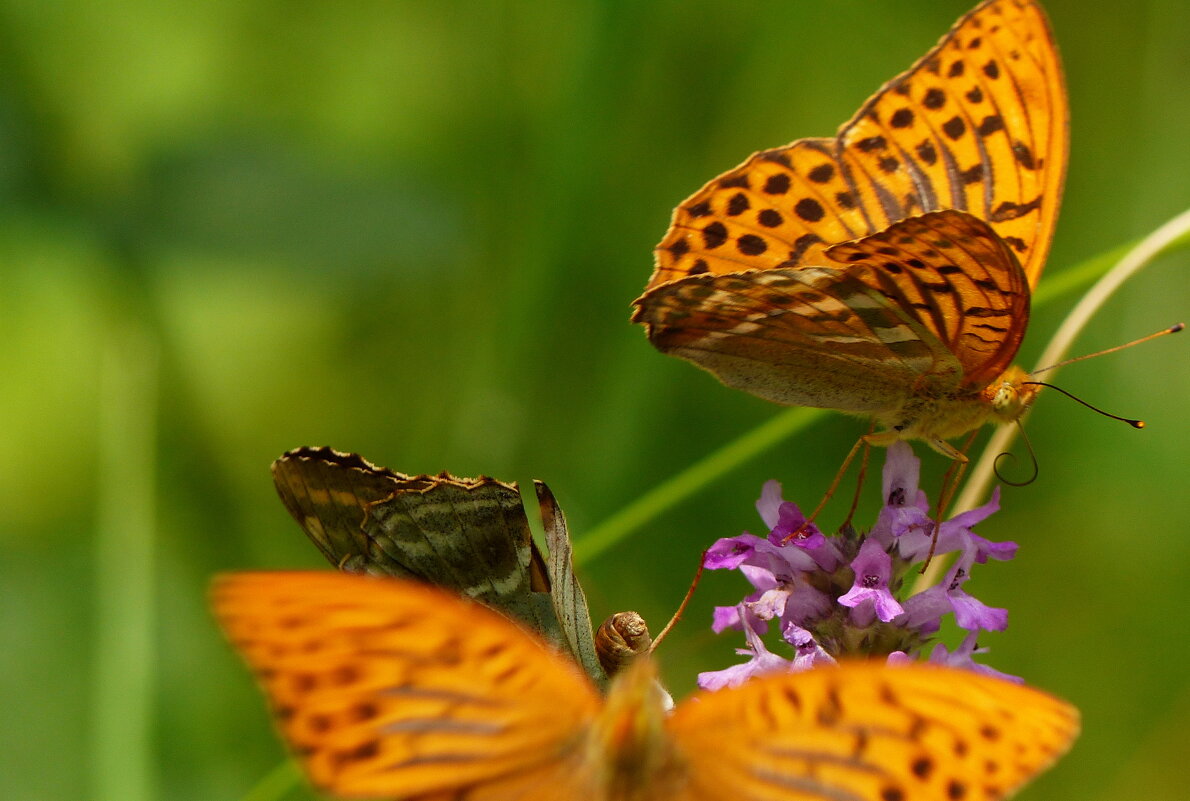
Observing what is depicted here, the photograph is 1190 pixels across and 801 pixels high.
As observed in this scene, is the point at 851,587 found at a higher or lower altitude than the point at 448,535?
lower

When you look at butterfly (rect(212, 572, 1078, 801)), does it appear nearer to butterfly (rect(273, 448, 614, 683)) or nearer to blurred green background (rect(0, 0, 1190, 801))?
butterfly (rect(273, 448, 614, 683))

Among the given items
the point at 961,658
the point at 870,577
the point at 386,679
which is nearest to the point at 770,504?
the point at 870,577

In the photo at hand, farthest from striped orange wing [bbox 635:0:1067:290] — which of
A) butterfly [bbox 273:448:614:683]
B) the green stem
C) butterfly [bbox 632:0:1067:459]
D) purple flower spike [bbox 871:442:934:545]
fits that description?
the green stem

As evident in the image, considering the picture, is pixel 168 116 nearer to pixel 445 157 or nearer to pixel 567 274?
pixel 445 157

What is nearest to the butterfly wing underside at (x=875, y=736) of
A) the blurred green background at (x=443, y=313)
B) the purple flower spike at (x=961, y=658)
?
the purple flower spike at (x=961, y=658)

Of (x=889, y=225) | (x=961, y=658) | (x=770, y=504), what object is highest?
(x=889, y=225)

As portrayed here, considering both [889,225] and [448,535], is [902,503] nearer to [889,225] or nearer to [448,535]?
[889,225]

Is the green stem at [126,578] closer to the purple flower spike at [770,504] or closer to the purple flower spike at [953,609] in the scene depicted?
the purple flower spike at [770,504]
